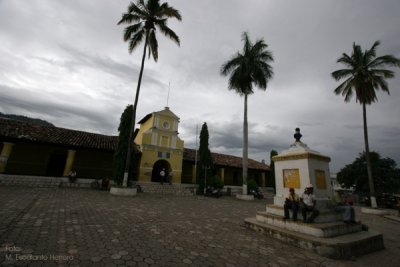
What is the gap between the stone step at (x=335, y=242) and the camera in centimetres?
421

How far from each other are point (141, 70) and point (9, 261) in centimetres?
1427

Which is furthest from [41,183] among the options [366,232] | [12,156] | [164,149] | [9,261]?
[366,232]

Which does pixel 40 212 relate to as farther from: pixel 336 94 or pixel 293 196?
pixel 336 94

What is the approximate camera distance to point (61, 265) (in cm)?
290

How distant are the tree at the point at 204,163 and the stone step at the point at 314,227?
41.9ft

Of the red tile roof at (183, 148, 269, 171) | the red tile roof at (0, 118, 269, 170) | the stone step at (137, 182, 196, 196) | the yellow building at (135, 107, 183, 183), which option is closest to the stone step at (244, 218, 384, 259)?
the stone step at (137, 182, 196, 196)

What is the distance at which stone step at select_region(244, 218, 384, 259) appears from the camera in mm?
4207

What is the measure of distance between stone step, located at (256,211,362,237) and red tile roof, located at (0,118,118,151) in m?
16.6

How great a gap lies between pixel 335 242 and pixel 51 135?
21.1 meters

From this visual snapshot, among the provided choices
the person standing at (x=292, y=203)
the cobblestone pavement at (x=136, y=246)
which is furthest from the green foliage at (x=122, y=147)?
the person standing at (x=292, y=203)

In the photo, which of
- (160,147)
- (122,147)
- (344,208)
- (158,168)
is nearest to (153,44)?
(122,147)

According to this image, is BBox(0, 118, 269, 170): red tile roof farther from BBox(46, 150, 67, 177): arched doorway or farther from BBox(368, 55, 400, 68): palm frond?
BBox(368, 55, 400, 68): palm frond

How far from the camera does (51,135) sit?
17.4m

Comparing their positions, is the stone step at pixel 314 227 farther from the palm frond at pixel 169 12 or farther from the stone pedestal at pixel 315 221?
the palm frond at pixel 169 12
